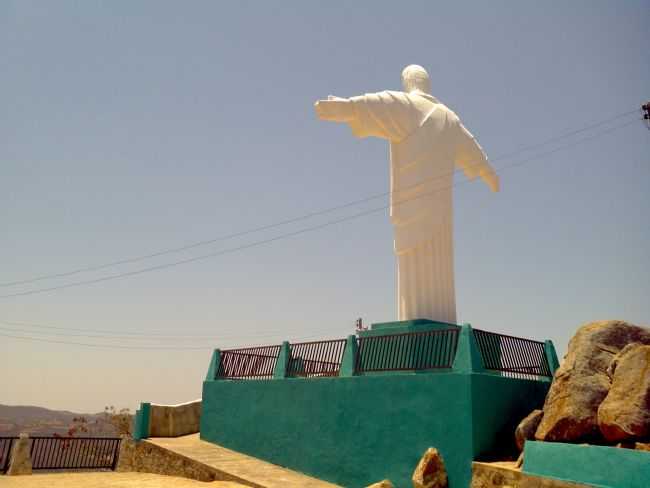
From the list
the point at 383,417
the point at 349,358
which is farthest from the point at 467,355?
the point at 349,358

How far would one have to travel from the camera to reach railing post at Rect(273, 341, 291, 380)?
14656 mm

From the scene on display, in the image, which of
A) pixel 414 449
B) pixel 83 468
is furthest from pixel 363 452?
pixel 83 468

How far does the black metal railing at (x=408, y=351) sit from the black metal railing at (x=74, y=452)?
8.30 m

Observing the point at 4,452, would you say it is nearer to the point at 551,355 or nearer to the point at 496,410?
the point at 496,410

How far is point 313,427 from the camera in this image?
13281 millimetres

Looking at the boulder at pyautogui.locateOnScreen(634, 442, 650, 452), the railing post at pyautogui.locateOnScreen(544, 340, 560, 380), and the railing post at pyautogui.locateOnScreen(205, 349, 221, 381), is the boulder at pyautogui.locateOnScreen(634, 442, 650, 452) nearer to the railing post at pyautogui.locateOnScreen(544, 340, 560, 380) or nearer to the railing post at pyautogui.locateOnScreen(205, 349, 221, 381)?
the railing post at pyautogui.locateOnScreen(544, 340, 560, 380)

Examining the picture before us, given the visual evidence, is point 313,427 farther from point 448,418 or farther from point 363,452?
point 448,418

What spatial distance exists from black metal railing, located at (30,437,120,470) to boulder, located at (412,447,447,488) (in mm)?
9730

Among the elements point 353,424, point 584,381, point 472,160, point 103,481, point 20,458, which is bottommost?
point 103,481

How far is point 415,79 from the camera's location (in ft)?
50.5

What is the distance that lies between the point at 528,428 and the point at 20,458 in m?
11.5

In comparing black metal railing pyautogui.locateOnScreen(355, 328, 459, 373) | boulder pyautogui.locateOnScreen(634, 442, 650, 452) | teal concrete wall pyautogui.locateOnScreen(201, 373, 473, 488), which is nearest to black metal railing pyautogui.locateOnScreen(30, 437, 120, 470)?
teal concrete wall pyautogui.locateOnScreen(201, 373, 473, 488)

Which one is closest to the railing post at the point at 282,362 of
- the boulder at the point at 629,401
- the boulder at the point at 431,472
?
the boulder at the point at 431,472

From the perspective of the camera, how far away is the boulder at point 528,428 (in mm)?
10258
